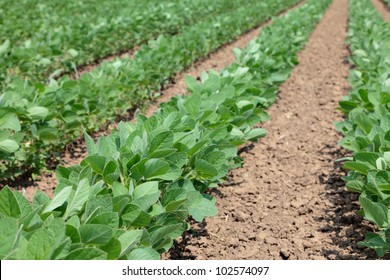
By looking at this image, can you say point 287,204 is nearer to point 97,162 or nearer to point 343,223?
point 343,223

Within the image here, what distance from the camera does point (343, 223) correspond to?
11.2ft

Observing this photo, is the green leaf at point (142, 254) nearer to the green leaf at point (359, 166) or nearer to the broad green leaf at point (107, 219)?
the broad green leaf at point (107, 219)

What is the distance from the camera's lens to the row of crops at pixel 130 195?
159cm

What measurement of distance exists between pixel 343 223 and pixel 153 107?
368 centimetres

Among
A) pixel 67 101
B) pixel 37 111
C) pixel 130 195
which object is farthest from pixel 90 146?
pixel 67 101

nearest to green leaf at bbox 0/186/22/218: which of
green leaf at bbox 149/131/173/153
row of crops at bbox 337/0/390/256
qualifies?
green leaf at bbox 149/131/173/153

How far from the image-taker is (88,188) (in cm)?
192

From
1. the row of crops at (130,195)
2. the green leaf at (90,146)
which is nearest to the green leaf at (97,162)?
the row of crops at (130,195)

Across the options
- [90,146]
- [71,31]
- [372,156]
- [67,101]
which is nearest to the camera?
[90,146]

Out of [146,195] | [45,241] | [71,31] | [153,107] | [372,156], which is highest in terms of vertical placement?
[45,241]

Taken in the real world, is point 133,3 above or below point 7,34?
below

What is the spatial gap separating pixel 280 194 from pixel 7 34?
23.0 feet
